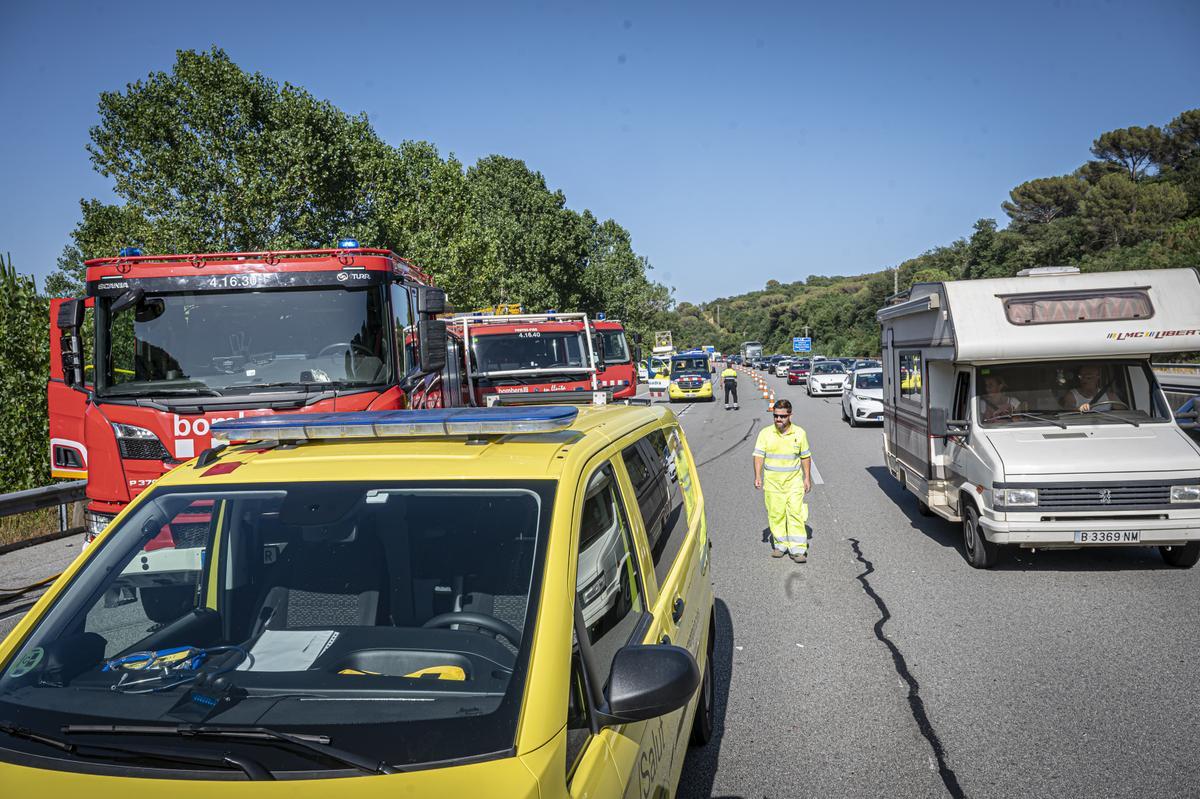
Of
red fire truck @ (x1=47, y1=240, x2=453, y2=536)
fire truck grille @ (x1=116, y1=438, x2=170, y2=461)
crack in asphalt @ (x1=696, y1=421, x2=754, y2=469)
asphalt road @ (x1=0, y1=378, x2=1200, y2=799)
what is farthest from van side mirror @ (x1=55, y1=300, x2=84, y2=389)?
crack in asphalt @ (x1=696, y1=421, x2=754, y2=469)

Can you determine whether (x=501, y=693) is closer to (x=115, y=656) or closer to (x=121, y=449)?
(x=115, y=656)

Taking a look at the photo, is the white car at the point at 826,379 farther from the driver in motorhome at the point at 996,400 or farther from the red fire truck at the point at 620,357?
the driver in motorhome at the point at 996,400

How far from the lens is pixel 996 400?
924cm

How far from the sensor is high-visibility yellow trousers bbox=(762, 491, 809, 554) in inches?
357

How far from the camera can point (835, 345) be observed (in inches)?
4190

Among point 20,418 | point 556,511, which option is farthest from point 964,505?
point 20,418

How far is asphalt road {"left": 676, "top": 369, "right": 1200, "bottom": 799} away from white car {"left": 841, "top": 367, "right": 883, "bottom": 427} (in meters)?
14.3

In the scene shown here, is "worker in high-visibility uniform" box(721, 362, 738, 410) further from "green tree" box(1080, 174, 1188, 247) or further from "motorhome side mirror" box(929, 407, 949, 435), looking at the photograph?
"green tree" box(1080, 174, 1188, 247)

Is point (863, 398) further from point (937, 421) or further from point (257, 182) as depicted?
point (257, 182)

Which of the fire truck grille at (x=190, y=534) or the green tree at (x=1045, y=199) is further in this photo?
the green tree at (x=1045, y=199)

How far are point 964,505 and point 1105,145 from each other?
294 ft

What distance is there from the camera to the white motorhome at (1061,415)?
8016 mm

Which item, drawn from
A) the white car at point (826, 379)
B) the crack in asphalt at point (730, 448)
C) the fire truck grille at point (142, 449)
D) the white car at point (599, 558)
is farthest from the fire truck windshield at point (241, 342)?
the white car at point (826, 379)

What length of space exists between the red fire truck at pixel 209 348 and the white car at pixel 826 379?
33972mm
